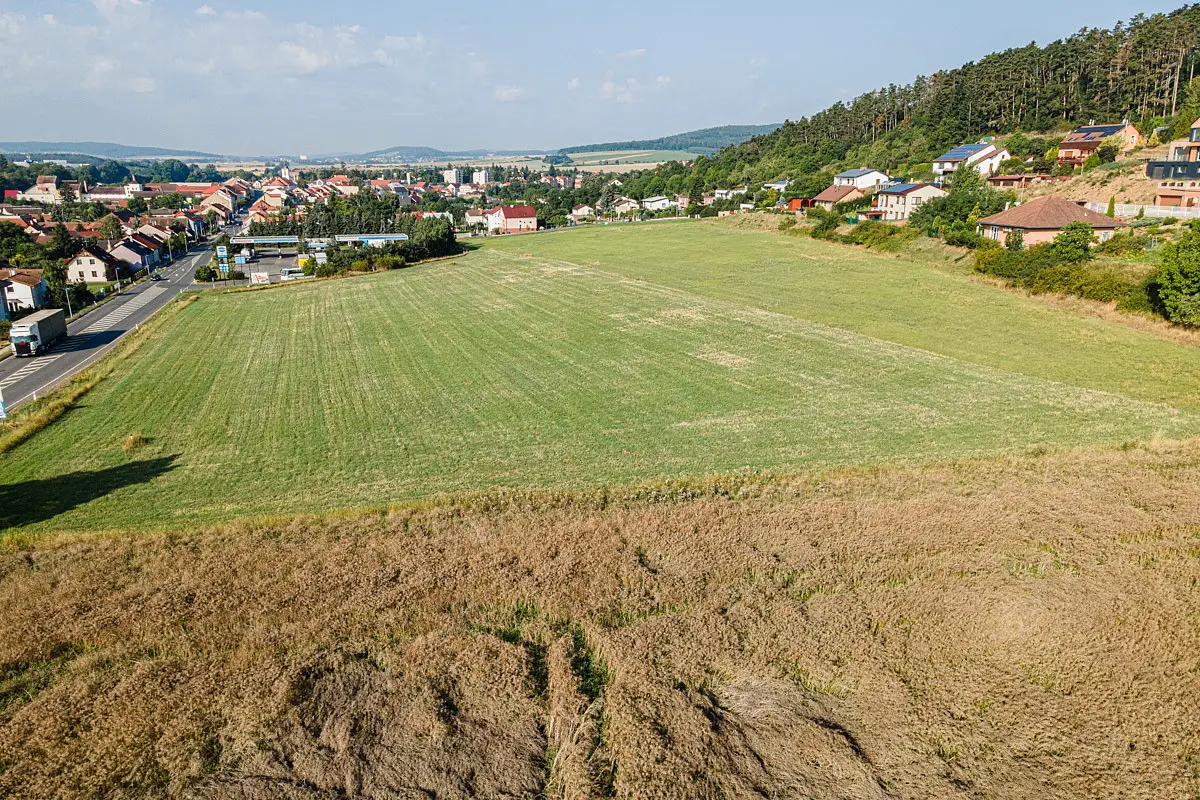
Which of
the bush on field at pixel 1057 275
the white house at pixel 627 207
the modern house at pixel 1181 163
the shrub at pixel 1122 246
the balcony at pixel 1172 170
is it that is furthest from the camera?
the white house at pixel 627 207

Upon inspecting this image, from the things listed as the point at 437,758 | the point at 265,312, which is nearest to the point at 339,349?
the point at 265,312

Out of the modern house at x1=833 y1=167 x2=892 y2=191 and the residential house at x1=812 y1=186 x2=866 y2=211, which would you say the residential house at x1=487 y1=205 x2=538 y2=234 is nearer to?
the residential house at x1=812 y1=186 x2=866 y2=211

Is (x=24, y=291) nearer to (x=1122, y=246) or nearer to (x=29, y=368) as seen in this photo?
(x=29, y=368)

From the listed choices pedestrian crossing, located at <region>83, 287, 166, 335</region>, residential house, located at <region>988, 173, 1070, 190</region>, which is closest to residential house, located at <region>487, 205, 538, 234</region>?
pedestrian crossing, located at <region>83, 287, 166, 335</region>

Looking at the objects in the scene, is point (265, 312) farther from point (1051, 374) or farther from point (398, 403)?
point (1051, 374)

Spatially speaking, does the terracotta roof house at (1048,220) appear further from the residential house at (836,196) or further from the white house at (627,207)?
the white house at (627,207)

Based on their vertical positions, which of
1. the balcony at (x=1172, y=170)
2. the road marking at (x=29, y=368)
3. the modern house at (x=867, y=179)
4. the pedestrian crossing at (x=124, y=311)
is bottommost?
the road marking at (x=29, y=368)

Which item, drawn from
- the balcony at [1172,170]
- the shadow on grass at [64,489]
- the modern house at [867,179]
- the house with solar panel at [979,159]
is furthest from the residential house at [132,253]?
the balcony at [1172,170]
